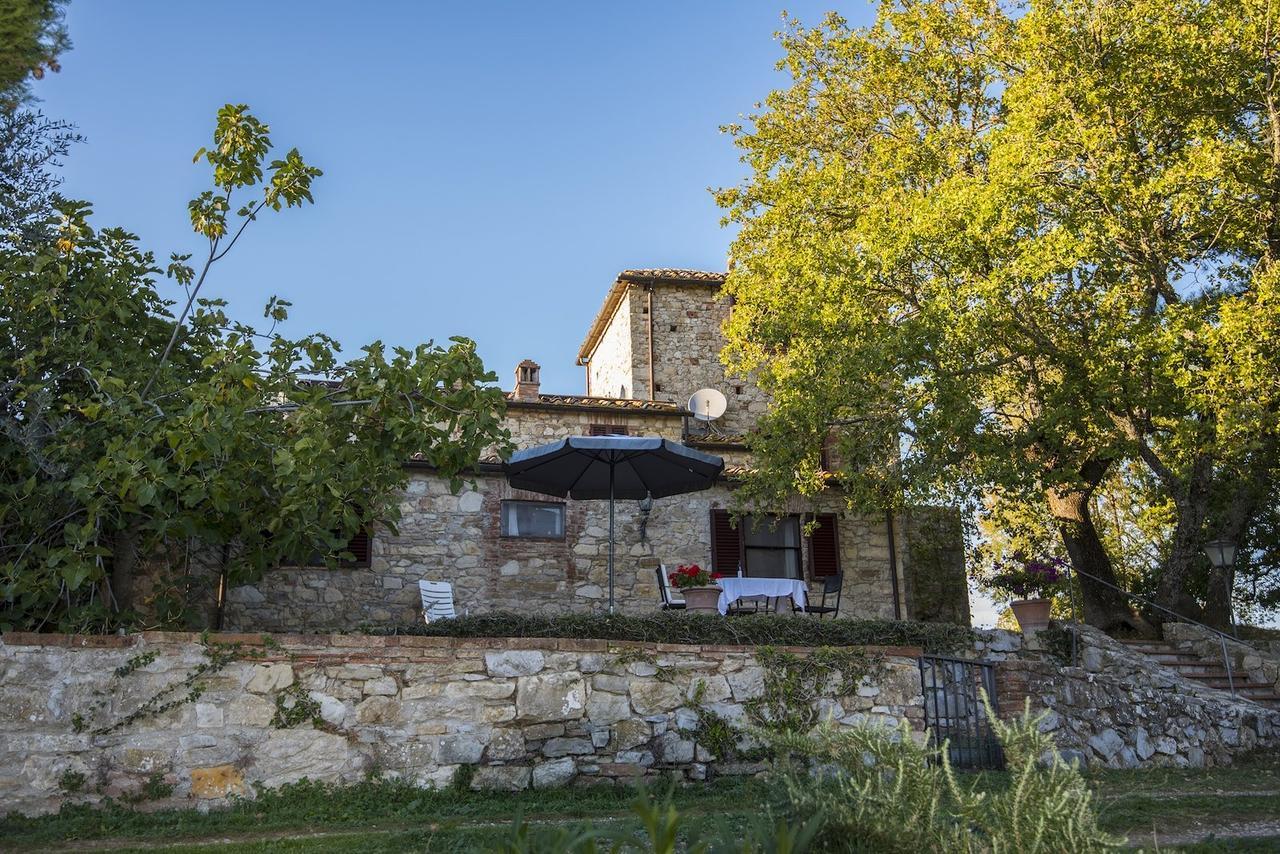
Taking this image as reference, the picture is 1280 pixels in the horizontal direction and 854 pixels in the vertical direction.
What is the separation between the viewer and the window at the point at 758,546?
16.3m

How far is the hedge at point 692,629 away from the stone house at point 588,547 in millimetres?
5627

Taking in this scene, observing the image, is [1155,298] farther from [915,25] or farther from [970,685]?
[970,685]

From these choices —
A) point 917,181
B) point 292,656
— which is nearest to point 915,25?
point 917,181

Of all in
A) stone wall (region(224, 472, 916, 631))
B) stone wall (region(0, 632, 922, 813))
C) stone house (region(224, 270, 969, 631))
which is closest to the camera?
stone wall (region(0, 632, 922, 813))

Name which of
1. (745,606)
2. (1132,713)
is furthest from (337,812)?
(1132,713)

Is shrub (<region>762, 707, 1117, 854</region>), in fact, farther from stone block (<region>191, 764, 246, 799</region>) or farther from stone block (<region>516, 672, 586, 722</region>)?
stone block (<region>191, 764, 246, 799</region>)

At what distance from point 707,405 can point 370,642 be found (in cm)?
1124

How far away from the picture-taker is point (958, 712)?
977 centimetres

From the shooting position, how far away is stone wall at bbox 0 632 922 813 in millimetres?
7344

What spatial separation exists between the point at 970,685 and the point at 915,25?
1246 cm

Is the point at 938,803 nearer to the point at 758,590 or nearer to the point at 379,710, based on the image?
the point at 379,710

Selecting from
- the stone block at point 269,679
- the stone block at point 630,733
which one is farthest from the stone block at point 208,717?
the stone block at point 630,733

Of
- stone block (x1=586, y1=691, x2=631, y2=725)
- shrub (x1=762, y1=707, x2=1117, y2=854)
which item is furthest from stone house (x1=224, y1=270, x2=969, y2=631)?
shrub (x1=762, y1=707, x2=1117, y2=854)

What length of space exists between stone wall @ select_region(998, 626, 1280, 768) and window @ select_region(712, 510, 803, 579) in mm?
4981
